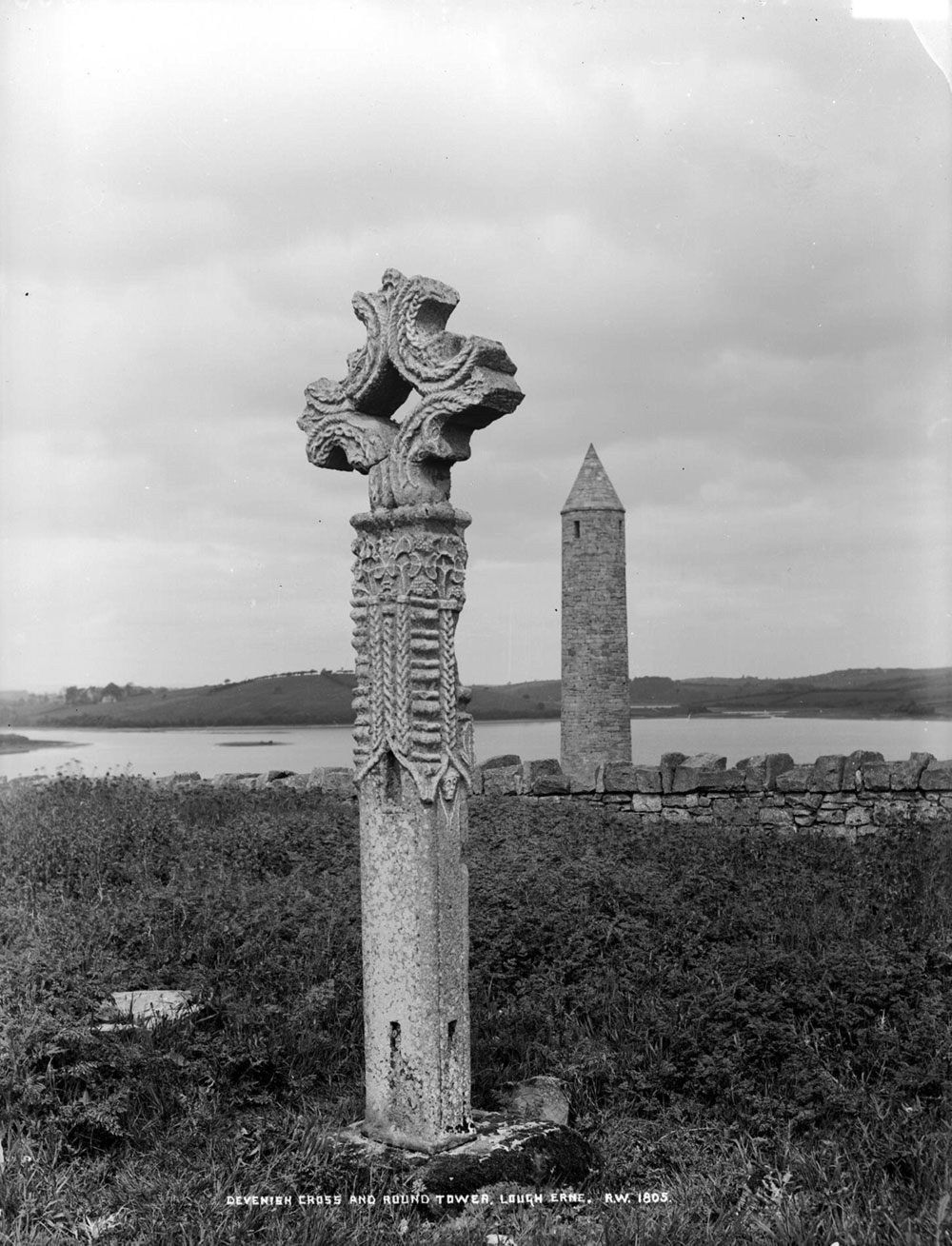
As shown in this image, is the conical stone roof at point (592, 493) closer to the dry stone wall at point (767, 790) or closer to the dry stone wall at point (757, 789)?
the dry stone wall at point (757, 789)

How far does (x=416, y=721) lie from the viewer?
16.2 feet

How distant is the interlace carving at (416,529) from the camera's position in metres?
4.90

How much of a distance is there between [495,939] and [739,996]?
5.57 ft

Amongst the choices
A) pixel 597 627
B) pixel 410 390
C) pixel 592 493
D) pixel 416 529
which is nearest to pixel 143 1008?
pixel 416 529

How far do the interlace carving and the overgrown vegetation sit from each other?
1669mm

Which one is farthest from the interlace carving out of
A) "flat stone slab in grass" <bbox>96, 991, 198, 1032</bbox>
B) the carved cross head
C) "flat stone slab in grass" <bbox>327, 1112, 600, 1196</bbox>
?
"flat stone slab in grass" <bbox>96, 991, 198, 1032</bbox>

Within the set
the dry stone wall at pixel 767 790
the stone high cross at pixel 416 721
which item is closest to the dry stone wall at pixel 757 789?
the dry stone wall at pixel 767 790

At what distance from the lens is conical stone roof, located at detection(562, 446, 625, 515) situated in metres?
24.7

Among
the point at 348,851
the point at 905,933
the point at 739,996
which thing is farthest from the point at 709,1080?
the point at 348,851

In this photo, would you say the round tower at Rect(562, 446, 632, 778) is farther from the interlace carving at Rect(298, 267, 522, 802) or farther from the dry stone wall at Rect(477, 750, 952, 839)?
the interlace carving at Rect(298, 267, 522, 802)

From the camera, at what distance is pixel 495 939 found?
24.9 feet

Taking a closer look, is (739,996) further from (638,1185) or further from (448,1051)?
(448,1051)

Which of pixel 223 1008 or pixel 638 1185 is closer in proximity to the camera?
pixel 638 1185

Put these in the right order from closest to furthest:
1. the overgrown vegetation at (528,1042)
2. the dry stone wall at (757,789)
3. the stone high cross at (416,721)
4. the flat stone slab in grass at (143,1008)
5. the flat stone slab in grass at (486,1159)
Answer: the overgrown vegetation at (528,1042) → the flat stone slab in grass at (486,1159) → the stone high cross at (416,721) → the flat stone slab in grass at (143,1008) → the dry stone wall at (757,789)
